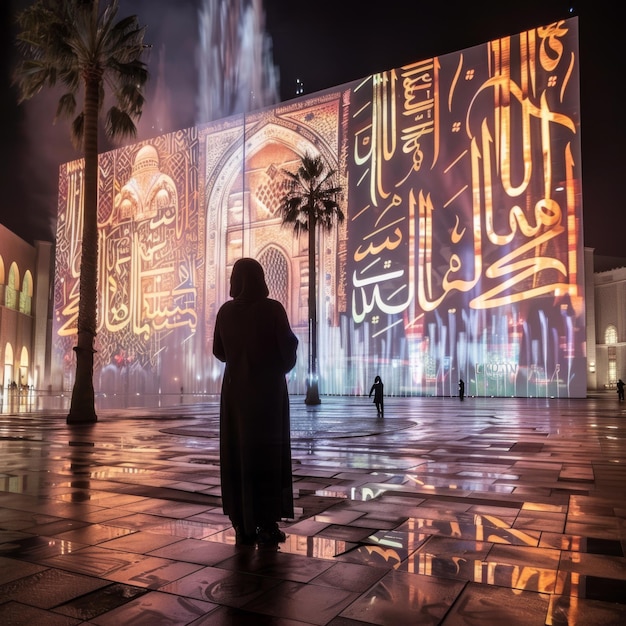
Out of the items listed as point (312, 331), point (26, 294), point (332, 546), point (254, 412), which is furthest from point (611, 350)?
point (26, 294)

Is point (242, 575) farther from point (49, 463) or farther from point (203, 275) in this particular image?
point (203, 275)

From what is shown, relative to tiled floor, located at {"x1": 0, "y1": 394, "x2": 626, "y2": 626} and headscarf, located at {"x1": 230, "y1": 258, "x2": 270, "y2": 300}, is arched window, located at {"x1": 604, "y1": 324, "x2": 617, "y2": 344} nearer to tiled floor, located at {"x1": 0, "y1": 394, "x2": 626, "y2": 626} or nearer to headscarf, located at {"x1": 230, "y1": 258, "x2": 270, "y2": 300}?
tiled floor, located at {"x1": 0, "y1": 394, "x2": 626, "y2": 626}

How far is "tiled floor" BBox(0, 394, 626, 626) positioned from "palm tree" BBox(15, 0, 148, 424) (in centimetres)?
695

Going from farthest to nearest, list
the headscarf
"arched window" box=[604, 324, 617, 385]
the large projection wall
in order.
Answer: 1. "arched window" box=[604, 324, 617, 385]
2. the large projection wall
3. the headscarf

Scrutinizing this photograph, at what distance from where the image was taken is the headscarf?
3463mm

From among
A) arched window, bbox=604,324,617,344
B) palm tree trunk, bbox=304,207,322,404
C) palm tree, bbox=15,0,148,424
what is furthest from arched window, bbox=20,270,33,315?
arched window, bbox=604,324,617,344

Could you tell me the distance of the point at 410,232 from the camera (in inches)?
1209

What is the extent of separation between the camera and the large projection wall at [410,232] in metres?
27.3

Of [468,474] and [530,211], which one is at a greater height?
[530,211]

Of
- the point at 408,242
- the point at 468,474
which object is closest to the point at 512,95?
the point at 408,242

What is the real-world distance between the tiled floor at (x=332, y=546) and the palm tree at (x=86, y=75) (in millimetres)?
6951

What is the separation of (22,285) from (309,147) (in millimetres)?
28796

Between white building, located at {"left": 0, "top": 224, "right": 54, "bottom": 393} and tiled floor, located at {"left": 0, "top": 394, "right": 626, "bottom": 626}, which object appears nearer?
tiled floor, located at {"left": 0, "top": 394, "right": 626, "bottom": 626}

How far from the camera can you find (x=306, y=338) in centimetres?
3253
